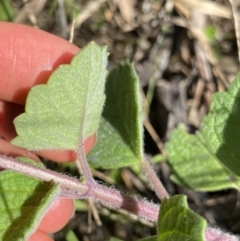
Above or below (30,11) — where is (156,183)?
below

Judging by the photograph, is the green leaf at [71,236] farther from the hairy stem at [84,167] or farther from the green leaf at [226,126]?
the green leaf at [226,126]

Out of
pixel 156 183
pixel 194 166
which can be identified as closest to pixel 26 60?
pixel 156 183

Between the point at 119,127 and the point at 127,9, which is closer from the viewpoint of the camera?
the point at 119,127

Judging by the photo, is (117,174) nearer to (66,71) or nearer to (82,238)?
(82,238)

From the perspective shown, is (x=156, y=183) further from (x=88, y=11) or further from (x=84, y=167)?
(x=88, y=11)

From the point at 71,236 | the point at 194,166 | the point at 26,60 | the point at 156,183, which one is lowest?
the point at 71,236

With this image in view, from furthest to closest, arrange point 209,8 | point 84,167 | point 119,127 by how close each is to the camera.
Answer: point 209,8 < point 119,127 < point 84,167

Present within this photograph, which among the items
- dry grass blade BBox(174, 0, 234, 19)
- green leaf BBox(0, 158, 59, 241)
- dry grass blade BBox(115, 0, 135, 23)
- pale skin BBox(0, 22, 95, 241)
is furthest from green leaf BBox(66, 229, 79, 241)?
dry grass blade BBox(174, 0, 234, 19)

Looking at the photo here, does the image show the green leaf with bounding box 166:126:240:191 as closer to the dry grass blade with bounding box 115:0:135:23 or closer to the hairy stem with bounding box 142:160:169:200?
the hairy stem with bounding box 142:160:169:200
